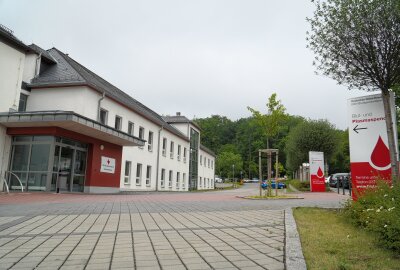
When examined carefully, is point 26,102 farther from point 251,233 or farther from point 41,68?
point 251,233

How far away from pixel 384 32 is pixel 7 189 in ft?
58.9

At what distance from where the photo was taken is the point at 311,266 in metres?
→ 3.86

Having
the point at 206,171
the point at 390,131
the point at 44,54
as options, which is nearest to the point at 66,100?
the point at 44,54

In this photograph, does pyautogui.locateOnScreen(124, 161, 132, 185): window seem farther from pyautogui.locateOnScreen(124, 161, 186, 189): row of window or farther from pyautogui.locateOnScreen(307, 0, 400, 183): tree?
pyautogui.locateOnScreen(307, 0, 400, 183): tree

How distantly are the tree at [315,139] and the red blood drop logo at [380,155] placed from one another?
31.7 metres

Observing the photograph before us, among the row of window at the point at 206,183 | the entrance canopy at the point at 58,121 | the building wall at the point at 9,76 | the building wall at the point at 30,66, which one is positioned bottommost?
the row of window at the point at 206,183

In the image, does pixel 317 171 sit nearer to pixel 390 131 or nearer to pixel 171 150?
pixel 171 150

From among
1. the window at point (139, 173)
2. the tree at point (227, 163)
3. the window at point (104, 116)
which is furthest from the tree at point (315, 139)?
the tree at point (227, 163)

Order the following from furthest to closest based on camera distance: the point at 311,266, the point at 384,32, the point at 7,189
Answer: the point at 7,189 → the point at 384,32 → the point at 311,266

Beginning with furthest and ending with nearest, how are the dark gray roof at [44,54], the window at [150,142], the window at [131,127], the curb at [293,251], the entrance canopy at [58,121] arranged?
the window at [150,142]
the window at [131,127]
the dark gray roof at [44,54]
the entrance canopy at [58,121]
the curb at [293,251]

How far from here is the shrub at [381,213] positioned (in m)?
4.49

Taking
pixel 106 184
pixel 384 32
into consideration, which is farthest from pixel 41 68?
pixel 384 32

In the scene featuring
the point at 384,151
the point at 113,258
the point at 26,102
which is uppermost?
the point at 26,102

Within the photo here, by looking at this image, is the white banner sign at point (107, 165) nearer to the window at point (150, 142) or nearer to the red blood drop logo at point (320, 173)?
the window at point (150, 142)
